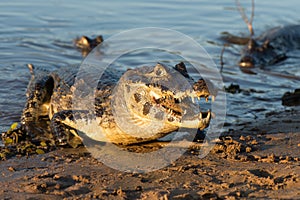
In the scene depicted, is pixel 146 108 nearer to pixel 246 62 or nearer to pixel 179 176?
pixel 179 176

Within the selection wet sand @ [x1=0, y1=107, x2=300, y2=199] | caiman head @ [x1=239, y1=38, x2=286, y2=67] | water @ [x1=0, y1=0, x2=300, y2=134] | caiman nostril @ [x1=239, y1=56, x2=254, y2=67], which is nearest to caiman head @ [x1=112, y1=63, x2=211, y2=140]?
wet sand @ [x1=0, y1=107, x2=300, y2=199]

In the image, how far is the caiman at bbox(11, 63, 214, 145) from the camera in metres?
4.77

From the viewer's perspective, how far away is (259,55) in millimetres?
10562

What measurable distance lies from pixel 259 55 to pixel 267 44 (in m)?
0.69

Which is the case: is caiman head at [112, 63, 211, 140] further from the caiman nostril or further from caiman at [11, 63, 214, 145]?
the caiman nostril

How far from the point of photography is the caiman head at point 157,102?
4.70 m

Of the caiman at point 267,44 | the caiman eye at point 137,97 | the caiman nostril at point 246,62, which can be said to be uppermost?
the caiman eye at point 137,97

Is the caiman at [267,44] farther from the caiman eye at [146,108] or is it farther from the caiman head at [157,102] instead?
the caiman eye at [146,108]

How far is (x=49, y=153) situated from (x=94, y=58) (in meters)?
4.93

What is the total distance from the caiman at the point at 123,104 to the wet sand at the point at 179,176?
0.38 meters

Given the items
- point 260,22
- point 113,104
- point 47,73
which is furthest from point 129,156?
point 260,22

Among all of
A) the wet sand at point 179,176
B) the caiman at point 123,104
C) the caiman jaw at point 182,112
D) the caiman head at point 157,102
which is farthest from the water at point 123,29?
the caiman jaw at point 182,112

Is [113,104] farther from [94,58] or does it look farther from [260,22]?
[260,22]

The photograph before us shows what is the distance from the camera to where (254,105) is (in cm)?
753
